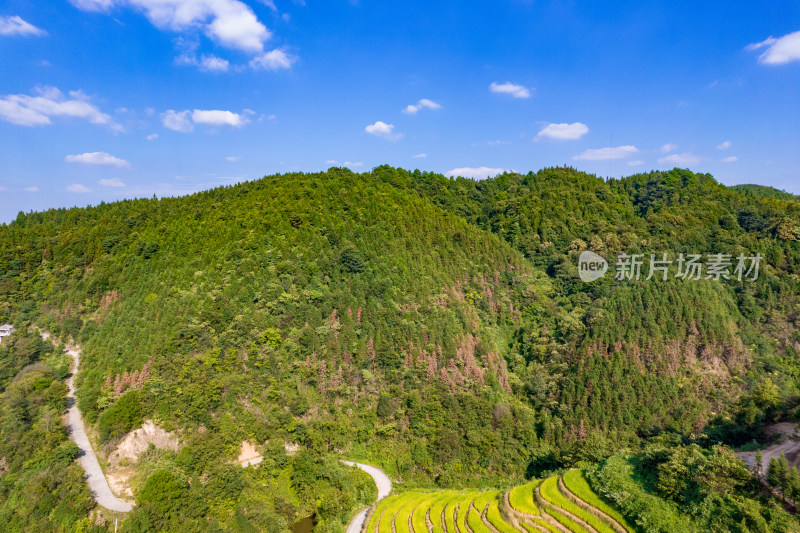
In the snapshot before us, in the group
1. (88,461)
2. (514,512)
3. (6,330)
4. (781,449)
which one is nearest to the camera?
(781,449)

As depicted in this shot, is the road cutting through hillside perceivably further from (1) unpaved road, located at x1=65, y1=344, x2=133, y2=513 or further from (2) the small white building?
(2) the small white building

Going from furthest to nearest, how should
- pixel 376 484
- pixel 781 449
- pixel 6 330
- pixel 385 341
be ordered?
pixel 6 330 → pixel 385 341 → pixel 376 484 → pixel 781 449

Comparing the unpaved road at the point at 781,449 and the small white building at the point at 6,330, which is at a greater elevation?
the small white building at the point at 6,330

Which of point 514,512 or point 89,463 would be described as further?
point 89,463

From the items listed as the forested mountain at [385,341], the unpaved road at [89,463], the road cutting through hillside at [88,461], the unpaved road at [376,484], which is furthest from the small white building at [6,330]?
the unpaved road at [376,484]

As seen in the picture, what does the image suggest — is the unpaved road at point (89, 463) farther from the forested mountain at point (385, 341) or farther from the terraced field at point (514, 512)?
the terraced field at point (514, 512)

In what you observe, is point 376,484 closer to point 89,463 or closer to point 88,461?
point 89,463

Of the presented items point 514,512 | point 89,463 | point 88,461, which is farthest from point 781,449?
point 88,461
